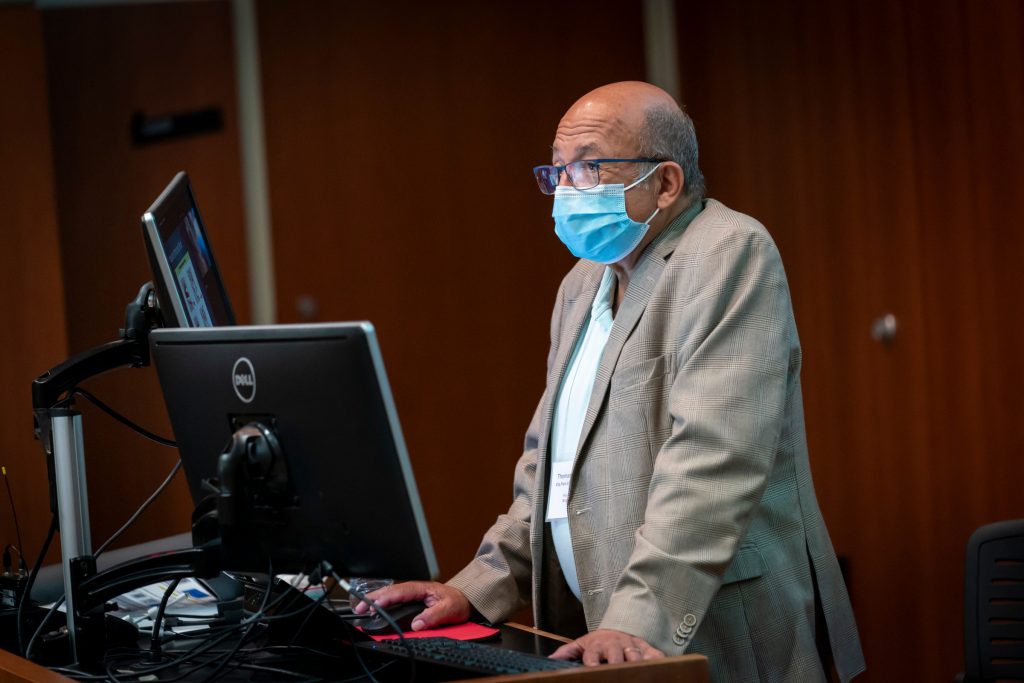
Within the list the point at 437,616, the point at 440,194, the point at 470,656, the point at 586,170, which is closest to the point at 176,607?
the point at 437,616

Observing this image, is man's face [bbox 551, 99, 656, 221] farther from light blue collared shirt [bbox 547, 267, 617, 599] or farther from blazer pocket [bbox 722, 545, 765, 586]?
blazer pocket [bbox 722, 545, 765, 586]

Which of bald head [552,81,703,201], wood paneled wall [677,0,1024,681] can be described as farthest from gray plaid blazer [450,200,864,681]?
wood paneled wall [677,0,1024,681]

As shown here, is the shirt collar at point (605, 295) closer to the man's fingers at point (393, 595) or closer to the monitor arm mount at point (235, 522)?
the man's fingers at point (393, 595)

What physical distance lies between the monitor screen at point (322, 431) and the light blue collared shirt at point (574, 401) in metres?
0.55

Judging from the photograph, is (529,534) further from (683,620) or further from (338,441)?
(338,441)

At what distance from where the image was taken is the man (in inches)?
67.7

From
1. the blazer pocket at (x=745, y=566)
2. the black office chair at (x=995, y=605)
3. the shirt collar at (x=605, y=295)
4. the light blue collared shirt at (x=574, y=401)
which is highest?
the shirt collar at (x=605, y=295)

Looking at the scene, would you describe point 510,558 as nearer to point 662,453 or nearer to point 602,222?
point 662,453

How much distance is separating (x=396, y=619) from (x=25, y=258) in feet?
8.55

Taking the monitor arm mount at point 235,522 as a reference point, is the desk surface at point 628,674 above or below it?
below

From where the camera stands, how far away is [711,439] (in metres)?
1.74

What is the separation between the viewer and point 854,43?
3627 millimetres

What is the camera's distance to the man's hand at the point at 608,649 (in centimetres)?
155

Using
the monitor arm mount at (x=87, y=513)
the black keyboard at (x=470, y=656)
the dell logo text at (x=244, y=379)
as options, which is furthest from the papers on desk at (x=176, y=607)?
the dell logo text at (x=244, y=379)
